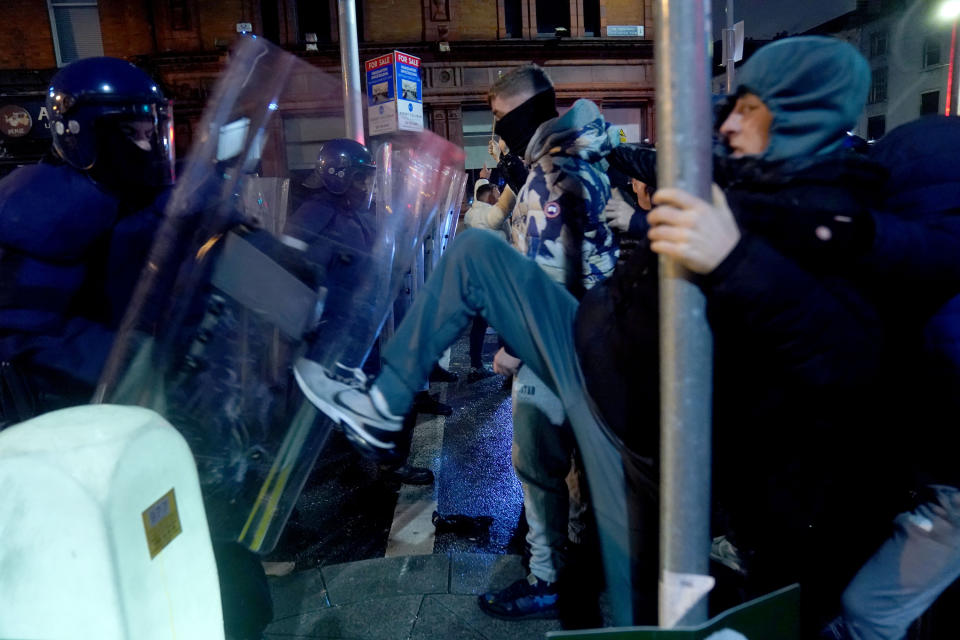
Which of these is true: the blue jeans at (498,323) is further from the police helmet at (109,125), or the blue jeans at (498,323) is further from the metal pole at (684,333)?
the police helmet at (109,125)

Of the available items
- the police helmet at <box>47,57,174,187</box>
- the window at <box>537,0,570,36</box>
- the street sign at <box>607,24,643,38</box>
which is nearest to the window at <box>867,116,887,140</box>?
the street sign at <box>607,24,643,38</box>

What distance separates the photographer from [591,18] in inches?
810

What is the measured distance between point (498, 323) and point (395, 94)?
19.8 ft

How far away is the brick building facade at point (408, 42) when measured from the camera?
18.4 m

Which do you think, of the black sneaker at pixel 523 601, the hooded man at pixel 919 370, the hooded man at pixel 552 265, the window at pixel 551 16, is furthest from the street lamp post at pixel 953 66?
the window at pixel 551 16

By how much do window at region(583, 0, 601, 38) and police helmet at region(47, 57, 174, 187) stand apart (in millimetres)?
20241

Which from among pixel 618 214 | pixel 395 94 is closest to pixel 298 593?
pixel 618 214

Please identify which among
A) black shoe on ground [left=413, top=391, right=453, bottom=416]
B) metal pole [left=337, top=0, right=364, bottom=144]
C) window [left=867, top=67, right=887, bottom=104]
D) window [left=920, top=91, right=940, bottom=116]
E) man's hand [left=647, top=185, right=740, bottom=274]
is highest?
window [left=867, top=67, right=887, bottom=104]

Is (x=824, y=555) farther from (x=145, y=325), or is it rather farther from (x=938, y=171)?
(x=145, y=325)

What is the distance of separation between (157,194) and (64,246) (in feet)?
1.37

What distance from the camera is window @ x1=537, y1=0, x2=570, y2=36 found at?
2036 centimetres

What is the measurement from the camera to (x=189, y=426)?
183 centimetres

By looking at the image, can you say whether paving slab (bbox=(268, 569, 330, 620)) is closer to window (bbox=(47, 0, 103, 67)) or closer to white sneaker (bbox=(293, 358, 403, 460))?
white sneaker (bbox=(293, 358, 403, 460))

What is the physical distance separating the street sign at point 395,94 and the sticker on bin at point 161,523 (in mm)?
6160
